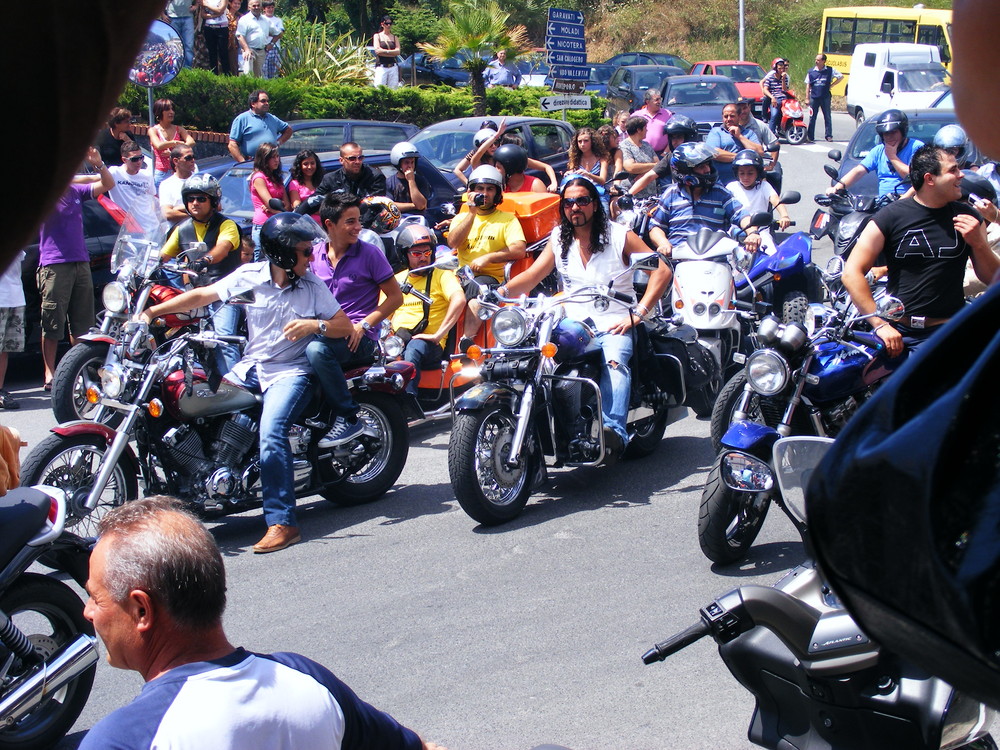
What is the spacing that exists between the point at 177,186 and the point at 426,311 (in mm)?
3517

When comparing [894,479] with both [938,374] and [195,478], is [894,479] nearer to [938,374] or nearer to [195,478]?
[938,374]

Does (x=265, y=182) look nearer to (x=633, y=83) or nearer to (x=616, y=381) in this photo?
(x=616, y=381)

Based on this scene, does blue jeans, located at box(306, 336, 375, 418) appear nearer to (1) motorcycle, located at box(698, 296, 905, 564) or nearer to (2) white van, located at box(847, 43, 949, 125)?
(1) motorcycle, located at box(698, 296, 905, 564)

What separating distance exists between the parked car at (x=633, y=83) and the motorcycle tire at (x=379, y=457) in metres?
21.3

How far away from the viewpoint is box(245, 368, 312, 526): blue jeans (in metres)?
6.00

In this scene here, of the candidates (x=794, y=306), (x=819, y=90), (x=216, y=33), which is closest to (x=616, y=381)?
(x=794, y=306)

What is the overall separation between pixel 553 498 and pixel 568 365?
0.81m

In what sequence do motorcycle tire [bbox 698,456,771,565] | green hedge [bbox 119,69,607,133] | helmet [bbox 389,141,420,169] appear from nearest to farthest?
motorcycle tire [bbox 698,456,771,565] → helmet [bbox 389,141,420,169] → green hedge [bbox 119,69,607,133]

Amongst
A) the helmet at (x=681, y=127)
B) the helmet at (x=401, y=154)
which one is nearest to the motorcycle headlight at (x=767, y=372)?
the helmet at (x=401, y=154)

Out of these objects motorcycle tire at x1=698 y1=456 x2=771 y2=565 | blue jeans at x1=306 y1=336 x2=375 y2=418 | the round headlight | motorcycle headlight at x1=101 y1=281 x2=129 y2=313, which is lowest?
motorcycle tire at x1=698 y1=456 x2=771 y2=565

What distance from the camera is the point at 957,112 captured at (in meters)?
0.83

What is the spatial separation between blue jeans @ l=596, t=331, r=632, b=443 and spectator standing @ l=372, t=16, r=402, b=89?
16.9 meters

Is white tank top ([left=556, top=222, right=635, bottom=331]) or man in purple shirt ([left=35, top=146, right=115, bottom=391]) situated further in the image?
man in purple shirt ([left=35, top=146, right=115, bottom=391])

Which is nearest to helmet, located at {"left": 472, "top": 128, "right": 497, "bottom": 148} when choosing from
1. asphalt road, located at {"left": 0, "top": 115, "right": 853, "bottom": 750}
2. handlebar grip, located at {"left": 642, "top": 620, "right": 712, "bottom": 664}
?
asphalt road, located at {"left": 0, "top": 115, "right": 853, "bottom": 750}
